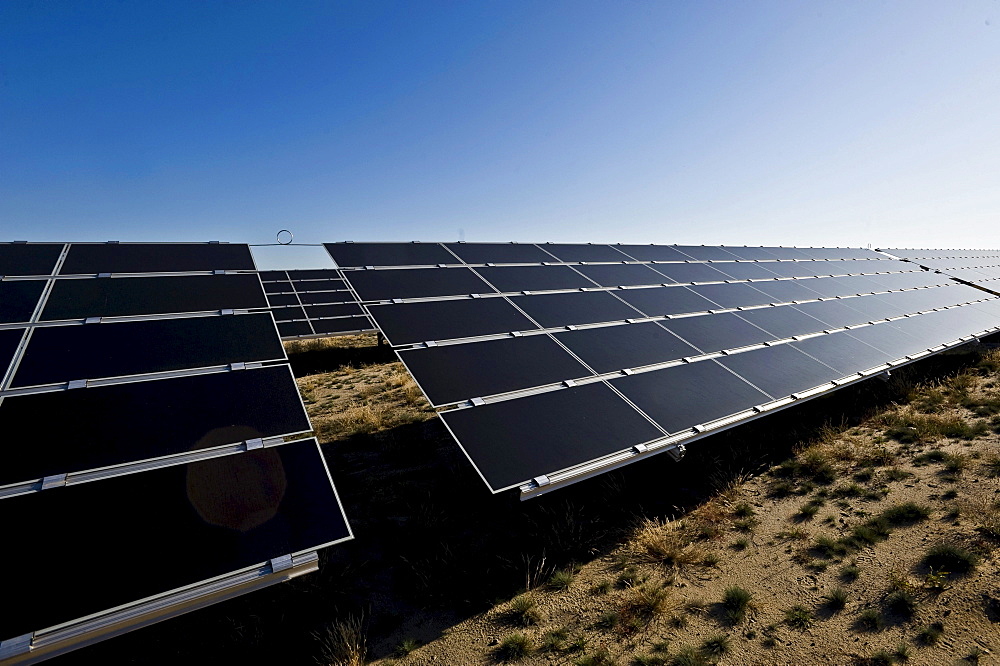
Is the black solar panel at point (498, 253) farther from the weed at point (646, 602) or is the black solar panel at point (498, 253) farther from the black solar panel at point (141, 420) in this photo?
the weed at point (646, 602)

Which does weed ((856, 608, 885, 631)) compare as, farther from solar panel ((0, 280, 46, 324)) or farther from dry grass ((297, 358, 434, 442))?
solar panel ((0, 280, 46, 324))

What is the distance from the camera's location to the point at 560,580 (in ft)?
19.6

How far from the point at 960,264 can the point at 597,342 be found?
118ft

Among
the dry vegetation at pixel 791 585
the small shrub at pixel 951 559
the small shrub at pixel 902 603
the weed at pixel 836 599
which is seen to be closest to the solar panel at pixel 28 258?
the dry vegetation at pixel 791 585

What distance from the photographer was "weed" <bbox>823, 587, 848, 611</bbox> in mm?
5562

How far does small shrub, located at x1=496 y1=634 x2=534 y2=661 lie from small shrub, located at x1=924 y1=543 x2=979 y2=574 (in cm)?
548

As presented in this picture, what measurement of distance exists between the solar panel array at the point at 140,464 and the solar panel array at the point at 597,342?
1.94 meters

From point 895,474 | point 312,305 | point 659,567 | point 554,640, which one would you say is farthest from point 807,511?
point 312,305

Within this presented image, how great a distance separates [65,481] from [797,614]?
7861mm

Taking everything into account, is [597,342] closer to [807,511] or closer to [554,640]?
[807,511]

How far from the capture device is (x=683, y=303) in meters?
11.9

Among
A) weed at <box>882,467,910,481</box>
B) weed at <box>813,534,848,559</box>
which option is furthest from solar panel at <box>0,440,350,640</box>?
weed at <box>882,467,910,481</box>

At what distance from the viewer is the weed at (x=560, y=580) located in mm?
5938

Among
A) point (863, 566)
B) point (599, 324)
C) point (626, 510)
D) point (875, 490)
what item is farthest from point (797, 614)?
point (599, 324)
